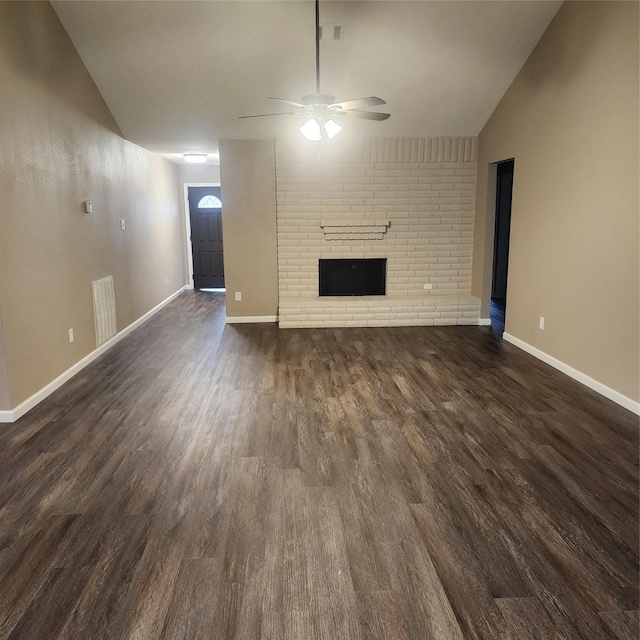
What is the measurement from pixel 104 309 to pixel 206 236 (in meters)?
4.46

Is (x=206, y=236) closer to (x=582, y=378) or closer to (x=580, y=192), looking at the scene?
(x=580, y=192)

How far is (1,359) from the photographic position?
3.23 meters

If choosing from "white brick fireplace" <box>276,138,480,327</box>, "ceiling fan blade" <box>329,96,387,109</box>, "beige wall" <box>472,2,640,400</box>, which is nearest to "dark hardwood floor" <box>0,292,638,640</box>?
"beige wall" <box>472,2,640,400</box>

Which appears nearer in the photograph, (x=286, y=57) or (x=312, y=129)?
(x=312, y=129)

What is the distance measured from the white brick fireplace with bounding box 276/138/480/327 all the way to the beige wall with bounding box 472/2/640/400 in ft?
3.47

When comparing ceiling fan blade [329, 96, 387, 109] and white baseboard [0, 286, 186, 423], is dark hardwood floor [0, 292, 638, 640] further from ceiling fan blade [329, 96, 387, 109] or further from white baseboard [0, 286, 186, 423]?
ceiling fan blade [329, 96, 387, 109]

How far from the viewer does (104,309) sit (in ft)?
16.5

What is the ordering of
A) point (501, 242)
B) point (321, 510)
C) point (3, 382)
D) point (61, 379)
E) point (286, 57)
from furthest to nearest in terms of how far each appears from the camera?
point (501, 242), point (286, 57), point (61, 379), point (3, 382), point (321, 510)

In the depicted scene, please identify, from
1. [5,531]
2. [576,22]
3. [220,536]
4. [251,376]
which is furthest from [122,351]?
[576,22]

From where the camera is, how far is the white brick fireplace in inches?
242

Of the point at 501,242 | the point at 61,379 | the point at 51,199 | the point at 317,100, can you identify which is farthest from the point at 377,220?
the point at 61,379

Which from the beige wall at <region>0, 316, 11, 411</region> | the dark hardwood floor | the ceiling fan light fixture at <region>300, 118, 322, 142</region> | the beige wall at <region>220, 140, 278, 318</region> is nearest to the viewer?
the dark hardwood floor

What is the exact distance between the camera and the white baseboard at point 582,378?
3.43 meters

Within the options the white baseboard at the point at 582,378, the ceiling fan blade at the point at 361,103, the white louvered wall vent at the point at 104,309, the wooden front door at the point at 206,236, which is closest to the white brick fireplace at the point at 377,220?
the white baseboard at the point at 582,378
